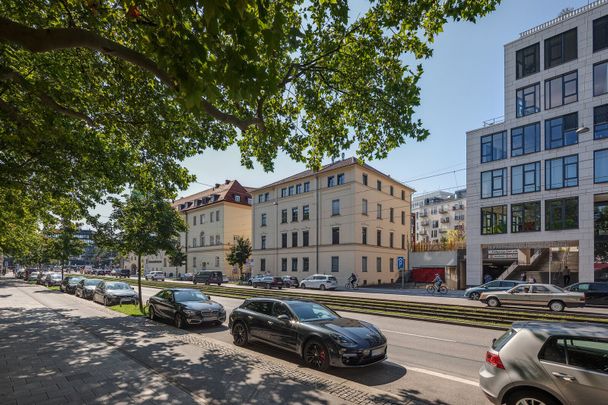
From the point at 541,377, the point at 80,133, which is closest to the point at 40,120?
the point at 80,133

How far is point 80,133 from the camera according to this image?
474 inches

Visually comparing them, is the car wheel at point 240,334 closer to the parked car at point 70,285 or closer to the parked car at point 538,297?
the parked car at point 538,297

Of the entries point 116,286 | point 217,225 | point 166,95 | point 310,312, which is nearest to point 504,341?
point 310,312

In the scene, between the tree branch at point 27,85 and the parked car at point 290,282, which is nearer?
the tree branch at point 27,85

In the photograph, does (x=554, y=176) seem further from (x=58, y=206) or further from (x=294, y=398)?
(x=58, y=206)

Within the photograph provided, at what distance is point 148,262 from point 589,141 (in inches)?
3091

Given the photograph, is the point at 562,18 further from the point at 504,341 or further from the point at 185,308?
the point at 185,308

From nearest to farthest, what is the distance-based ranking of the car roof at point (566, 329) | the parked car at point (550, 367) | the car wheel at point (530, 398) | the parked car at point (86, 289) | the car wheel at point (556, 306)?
the parked car at point (550, 367)
the car wheel at point (530, 398)
the car roof at point (566, 329)
the car wheel at point (556, 306)
the parked car at point (86, 289)

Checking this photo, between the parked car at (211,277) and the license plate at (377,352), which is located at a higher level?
the license plate at (377,352)

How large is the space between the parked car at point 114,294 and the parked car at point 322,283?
66.4 feet

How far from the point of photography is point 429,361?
885 cm

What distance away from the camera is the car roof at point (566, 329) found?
5.02m

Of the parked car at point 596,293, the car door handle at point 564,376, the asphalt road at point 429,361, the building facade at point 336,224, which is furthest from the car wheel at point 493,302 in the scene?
the building facade at point 336,224

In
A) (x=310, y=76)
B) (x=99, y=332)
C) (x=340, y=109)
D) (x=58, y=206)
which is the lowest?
(x=99, y=332)
